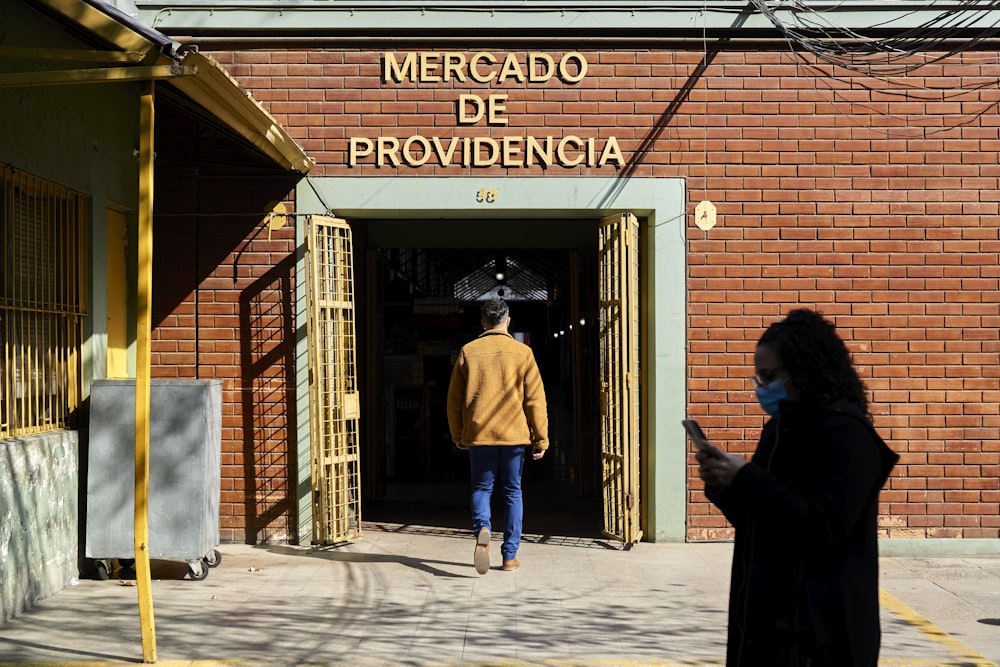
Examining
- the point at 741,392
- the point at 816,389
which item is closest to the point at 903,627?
the point at 741,392

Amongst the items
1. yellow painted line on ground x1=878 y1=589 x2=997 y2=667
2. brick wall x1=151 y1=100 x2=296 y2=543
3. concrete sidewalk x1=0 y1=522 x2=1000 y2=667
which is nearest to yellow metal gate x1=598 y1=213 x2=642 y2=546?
concrete sidewalk x1=0 y1=522 x2=1000 y2=667

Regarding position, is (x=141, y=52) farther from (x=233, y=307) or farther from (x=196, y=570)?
(x=233, y=307)

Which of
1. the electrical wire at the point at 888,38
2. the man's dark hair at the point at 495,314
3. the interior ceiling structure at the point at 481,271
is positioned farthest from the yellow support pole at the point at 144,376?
the interior ceiling structure at the point at 481,271

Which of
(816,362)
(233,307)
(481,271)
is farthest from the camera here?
(481,271)

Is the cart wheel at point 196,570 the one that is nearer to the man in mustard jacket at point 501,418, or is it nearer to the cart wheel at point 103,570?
the cart wheel at point 103,570

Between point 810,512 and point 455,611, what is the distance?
392cm

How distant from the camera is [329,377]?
28.3ft

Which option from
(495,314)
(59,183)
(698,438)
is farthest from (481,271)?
(698,438)

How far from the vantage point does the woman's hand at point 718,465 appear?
10.4 feet

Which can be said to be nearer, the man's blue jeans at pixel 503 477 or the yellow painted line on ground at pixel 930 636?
the yellow painted line on ground at pixel 930 636

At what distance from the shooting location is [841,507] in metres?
3.01

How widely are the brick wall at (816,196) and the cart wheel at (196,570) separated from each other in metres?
3.19

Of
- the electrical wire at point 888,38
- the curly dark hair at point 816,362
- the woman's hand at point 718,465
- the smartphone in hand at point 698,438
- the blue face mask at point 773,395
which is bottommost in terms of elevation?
the woman's hand at point 718,465

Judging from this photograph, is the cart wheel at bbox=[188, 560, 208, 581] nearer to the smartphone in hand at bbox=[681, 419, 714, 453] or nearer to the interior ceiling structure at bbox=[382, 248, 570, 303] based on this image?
the smartphone in hand at bbox=[681, 419, 714, 453]
